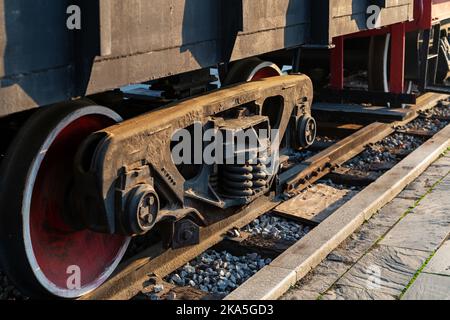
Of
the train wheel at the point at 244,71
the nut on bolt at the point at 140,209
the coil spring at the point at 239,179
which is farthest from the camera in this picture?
the train wheel at the point at 244,71

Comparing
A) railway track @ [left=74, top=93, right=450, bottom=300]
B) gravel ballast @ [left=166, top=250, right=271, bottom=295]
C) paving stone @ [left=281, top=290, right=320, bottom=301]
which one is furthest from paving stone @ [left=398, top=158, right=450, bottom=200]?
paving stone @ [left=281, top=290, right=320, bottom=301]

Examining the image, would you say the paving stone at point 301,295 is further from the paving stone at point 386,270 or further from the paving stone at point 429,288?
the paving stone at point 429,288

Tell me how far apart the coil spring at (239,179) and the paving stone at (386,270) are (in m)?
0.88

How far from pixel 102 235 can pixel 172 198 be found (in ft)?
1.53

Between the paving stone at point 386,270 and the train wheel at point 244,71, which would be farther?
the train wheel at point 244,71

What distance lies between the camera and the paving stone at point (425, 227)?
4.81 metres

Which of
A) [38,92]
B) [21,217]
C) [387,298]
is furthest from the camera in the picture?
[387,298]

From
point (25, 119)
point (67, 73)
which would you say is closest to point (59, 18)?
point (67, 73)

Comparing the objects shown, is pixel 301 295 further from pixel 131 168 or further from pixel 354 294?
pixel 131 168

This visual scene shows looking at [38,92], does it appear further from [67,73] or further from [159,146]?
[159,146]

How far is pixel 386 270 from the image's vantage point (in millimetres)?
4379

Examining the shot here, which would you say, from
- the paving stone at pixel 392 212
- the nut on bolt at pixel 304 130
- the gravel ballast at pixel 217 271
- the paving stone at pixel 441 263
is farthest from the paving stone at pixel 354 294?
the nut on bolt at pixel 304 130

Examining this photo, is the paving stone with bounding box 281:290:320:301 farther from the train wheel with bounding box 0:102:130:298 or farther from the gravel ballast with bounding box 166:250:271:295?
the train wheel with bounding box 0:102:130:298

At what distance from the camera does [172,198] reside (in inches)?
166
